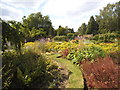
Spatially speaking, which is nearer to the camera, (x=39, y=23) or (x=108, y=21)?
(x=108, y=21)

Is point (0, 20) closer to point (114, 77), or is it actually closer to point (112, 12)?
point (114, 77)

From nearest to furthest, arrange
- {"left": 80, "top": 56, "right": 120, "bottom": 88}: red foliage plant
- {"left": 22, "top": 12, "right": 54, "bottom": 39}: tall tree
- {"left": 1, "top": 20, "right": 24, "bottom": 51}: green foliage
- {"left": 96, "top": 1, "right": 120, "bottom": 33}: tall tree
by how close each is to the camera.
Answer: {"left": 80, "top": 56, "right": 120, "bottom": 88}: red foliage plant, {"left": 1, "top": 20, "right": 24, "bottom": 51}: green foliage, {"left": 96, "top": 1, "right": 120, "bottom": 33}: tall tree, {"left": 22, "top": 12, "right": 54, "bottom": 39}: tall tree

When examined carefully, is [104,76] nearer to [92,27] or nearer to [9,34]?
[9,34]

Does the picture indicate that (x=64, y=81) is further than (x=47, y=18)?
No

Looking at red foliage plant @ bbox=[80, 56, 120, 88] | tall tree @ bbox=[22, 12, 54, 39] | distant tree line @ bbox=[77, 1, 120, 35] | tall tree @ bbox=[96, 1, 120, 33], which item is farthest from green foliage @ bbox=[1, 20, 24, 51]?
tall tree @ bbox=[96, 1, 120, 33]

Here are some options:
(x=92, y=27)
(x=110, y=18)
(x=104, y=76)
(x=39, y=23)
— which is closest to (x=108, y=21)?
(x=110, y=18)

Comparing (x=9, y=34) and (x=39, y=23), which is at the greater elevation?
(x=39, y=23)

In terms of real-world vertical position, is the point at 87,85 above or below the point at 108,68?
below

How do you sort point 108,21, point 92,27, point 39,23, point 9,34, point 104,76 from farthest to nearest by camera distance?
point 39,23, point 92,27, point 108,21, point 9,34, point 104,76

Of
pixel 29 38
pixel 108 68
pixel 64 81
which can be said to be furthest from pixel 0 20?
pixel 29 38

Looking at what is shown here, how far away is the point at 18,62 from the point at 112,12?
29.9m

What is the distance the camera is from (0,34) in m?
3.72

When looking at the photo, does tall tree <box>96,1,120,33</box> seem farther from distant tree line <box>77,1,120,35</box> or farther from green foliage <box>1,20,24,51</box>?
green foliage <box>1,20,24,51</box>

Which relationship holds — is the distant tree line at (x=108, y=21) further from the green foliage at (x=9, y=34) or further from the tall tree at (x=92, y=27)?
the green foliage at (x=9, y=34)
